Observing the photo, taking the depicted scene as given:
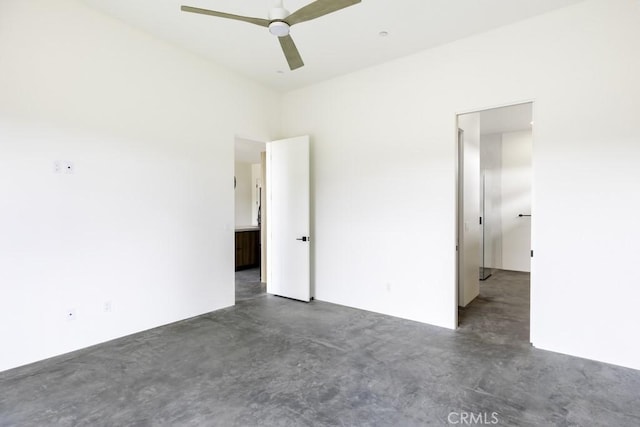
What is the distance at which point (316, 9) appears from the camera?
7.06 ft

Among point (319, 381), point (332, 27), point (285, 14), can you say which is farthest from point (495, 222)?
point (285, 14)

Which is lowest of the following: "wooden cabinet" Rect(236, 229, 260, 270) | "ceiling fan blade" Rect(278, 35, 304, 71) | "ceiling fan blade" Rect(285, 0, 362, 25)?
"wooden cabinet" Rect(236, 229, 260, 270)

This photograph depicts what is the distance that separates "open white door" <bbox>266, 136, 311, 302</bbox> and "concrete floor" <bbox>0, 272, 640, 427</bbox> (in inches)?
48.0

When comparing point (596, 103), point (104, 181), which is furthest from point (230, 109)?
point (596, 103)

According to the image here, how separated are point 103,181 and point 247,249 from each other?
4.16 m

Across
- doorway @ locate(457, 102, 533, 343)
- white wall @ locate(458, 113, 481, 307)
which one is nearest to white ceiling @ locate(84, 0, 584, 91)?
doorway @ locate(457, 102, 533, 343)

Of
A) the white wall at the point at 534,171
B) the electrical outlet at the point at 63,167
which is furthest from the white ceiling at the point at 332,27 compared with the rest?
the electrical outlet at the point at 63,167

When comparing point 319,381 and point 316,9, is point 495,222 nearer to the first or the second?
point 319,381

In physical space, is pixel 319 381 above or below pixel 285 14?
below

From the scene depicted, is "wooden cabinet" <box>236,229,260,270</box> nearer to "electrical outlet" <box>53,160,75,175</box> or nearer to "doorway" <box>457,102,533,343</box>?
"electrical outlet" <box>53,160,75,175</box>

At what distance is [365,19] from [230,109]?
2229 millimetres

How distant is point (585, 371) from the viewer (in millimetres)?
2682

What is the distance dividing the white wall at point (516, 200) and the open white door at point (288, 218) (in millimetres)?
4891

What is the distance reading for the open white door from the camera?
15.8 feet
